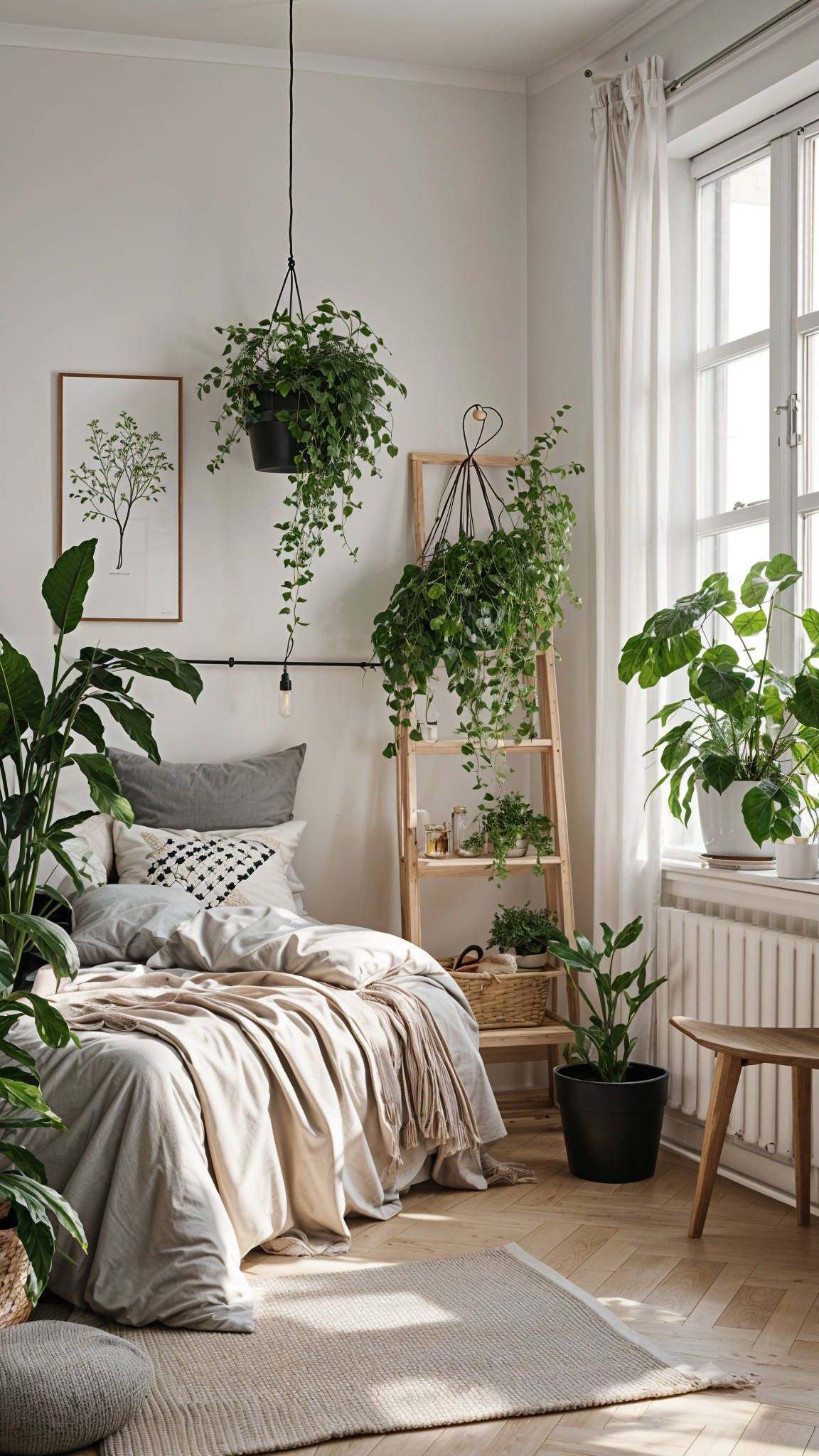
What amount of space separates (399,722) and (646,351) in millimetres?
1280

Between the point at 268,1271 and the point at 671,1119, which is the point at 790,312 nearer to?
the point at 671,1119

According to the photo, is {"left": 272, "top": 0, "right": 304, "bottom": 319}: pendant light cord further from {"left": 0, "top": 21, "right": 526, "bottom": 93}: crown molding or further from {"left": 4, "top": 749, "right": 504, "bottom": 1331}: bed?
{"left": 4, "top": 749, "right": 504, "bottom": 1331}: bed

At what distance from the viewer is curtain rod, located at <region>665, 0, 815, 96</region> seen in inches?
121

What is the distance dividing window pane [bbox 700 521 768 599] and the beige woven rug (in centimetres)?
188

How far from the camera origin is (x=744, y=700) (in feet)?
10.2

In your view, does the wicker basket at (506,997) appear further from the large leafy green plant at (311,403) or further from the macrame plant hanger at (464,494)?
the macrame plant hanger at (464,494)

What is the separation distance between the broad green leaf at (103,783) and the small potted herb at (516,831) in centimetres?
148

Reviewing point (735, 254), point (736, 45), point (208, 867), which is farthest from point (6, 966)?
point (736, 45)

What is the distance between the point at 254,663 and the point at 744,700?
5.34 ft

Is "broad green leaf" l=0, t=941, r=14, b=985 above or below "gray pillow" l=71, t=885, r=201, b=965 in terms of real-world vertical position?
above

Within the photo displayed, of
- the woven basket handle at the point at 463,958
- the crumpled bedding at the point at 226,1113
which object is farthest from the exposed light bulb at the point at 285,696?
the woven basket handle at the point at 463,958

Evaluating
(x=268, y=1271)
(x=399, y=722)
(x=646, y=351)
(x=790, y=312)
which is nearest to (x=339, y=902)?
(x=399, y=722)

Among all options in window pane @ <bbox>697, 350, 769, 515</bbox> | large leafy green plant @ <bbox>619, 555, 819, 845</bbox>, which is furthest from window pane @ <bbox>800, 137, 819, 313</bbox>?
large leafy green plant @ <bbox>619, 555, 819, 845</bbox>

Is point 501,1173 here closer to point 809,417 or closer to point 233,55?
point 809,417
